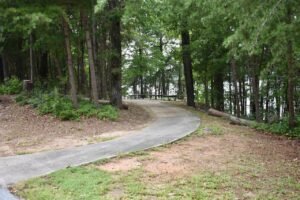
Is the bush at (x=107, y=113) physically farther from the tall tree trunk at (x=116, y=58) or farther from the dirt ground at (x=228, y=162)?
the dirt ground at (x=228, y=162)

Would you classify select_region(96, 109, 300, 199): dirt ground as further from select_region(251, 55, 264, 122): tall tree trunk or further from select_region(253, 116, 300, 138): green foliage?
select_region(251, 55, 264, 122): tall tree trunk

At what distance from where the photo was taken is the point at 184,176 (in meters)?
7.53

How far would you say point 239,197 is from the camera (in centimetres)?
639

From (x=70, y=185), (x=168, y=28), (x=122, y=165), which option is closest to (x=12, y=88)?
(x=168, y=28)

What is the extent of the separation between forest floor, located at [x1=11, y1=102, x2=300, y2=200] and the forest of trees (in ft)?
8.76

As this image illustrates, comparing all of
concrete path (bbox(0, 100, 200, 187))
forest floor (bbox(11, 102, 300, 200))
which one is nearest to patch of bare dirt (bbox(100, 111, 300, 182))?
forest floor (bbox(11, 102, 300, 200))

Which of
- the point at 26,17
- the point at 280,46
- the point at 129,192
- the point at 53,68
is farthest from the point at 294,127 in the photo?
the point at 53,68

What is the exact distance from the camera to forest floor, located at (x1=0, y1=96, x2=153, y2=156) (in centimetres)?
1092

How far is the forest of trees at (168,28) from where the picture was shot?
31.1 feet

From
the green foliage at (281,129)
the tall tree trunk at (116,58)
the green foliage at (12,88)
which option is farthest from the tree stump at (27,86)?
the green foliage at (281,129)

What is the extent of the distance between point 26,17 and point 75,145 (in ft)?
16.7

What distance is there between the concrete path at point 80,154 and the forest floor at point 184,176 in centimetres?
45

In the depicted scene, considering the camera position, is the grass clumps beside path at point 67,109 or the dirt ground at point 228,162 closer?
the dirt ground at point 228,162

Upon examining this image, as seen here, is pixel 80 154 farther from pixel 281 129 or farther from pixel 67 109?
pixel 281 129
